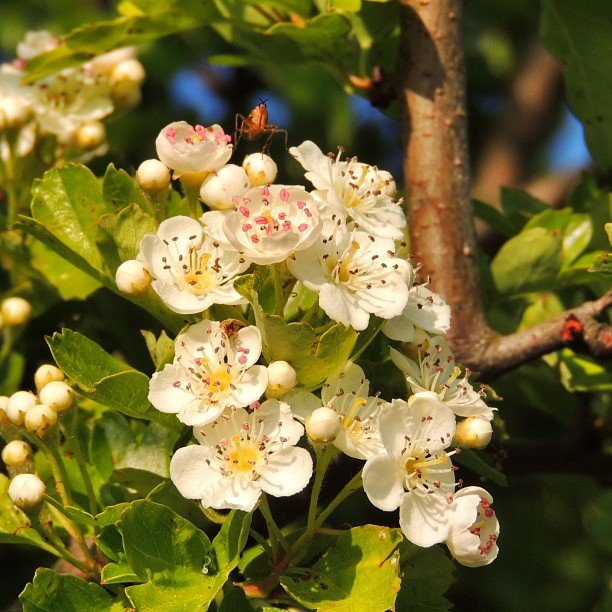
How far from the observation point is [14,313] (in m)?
1.85

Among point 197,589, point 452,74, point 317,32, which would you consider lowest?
point 197,589

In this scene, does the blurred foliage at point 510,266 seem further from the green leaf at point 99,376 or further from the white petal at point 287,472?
the white petal at point 287,472

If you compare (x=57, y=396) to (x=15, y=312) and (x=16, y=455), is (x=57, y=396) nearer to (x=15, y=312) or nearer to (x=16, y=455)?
(x=16, y=455)

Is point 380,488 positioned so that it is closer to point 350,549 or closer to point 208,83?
point 350,549

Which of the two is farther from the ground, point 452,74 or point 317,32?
point 317,32

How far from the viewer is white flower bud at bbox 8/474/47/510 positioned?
51.9 inches

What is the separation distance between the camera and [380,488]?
1234 mm

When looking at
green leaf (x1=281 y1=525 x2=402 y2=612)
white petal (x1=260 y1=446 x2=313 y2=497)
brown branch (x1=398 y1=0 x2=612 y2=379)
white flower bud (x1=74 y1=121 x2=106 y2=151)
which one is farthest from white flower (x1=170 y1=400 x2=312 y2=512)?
white flower bud (x1=74 y1=121 x2=106 y2=151)

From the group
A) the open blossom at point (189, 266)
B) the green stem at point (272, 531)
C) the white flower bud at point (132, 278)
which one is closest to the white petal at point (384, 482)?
the green stem at point (272, 531)

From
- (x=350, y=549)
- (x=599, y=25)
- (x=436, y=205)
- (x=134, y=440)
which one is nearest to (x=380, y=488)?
(x=350, y=549)

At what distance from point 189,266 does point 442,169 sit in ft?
2.16

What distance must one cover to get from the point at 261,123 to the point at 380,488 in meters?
0.69

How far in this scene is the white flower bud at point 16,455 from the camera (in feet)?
4.58

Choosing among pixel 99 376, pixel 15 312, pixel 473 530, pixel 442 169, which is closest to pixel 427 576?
pixel 473 530
